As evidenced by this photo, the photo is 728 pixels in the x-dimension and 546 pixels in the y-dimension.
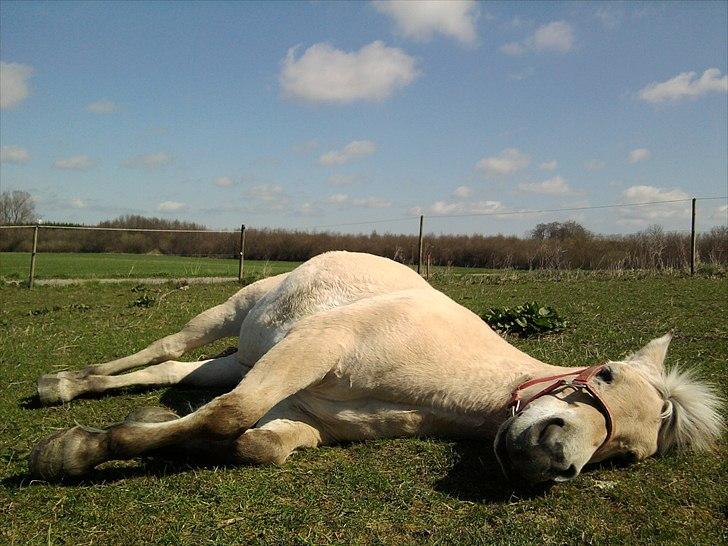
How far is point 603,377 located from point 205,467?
6.77 feet

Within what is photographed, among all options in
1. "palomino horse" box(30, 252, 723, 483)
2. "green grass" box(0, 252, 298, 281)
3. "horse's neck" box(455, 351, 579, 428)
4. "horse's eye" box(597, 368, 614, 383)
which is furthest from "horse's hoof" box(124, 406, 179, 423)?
"green grass" box(0, 252, 298, 281)

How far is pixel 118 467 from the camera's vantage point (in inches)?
121

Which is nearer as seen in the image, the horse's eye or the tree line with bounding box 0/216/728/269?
the horse's eye

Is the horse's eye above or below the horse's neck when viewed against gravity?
above

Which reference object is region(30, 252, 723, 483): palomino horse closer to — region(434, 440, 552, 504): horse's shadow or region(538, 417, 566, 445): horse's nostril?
region(538, 417, 566, 445): horse's nostril

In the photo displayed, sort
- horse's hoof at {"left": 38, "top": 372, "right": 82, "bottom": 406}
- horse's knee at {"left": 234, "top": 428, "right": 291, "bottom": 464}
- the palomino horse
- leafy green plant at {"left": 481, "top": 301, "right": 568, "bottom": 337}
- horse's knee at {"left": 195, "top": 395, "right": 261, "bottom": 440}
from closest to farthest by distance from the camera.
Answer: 1. the palomino horse
2. horse's knee at {"left": 195, "top": 395, "right": 261, "bottom": 440}
3. horse's knee at {"left": 234, "top": 428, "right": 291, "bottom": 464}
4. horse's hoof at {"left": 38, "top": 372, "right": 82, "bottom": 406}
5. leafy green plant at {"left": 481, "top": 301, "right": 568, "bottom": 337}

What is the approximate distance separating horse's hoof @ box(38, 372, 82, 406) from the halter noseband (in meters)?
3.29

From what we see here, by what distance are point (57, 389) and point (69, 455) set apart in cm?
191

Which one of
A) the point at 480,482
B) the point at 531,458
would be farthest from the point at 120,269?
the point at 531,458

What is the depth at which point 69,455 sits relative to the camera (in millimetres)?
2811

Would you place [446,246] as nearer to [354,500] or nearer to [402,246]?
[402,246]

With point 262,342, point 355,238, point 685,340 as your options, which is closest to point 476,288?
point 685,340

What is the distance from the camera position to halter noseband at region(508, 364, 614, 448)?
278 cm

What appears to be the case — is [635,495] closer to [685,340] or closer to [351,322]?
[351,322]
